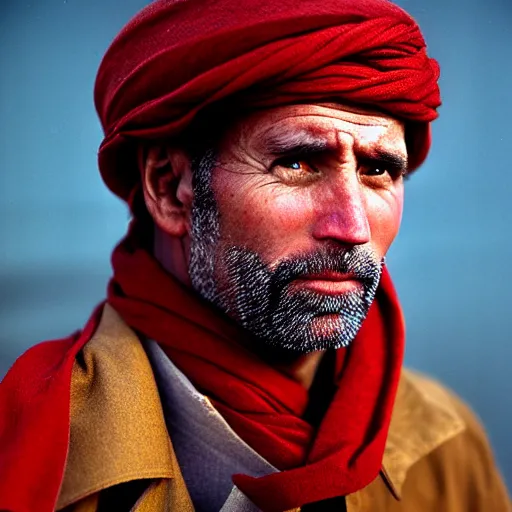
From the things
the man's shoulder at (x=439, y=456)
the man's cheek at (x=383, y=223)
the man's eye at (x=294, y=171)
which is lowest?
the man's shoulder at (x=439, y=456)

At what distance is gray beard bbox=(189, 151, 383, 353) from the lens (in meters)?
1.88

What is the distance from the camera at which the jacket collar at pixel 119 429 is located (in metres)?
1.77

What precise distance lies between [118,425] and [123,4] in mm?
2702

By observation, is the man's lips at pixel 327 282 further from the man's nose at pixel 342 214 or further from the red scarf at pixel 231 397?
the red scarf at pixel 231 397

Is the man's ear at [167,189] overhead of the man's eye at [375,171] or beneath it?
beneath

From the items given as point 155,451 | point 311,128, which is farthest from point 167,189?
point 155,451

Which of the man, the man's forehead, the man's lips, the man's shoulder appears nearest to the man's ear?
the man

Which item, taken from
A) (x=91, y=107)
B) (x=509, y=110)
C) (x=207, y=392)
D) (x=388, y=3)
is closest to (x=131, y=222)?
(x=207, y=392)

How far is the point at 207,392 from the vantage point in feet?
6.71

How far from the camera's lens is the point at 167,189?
2129mm

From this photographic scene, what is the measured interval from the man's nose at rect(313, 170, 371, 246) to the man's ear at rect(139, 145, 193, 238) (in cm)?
41

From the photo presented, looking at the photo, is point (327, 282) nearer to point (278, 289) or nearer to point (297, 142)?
point (278, 289)

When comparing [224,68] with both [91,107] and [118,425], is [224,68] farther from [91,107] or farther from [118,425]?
[91,107]

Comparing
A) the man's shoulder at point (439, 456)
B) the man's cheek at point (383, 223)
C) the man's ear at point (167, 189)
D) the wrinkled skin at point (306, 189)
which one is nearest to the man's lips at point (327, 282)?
the wrinkled skin at point (306, 189)
